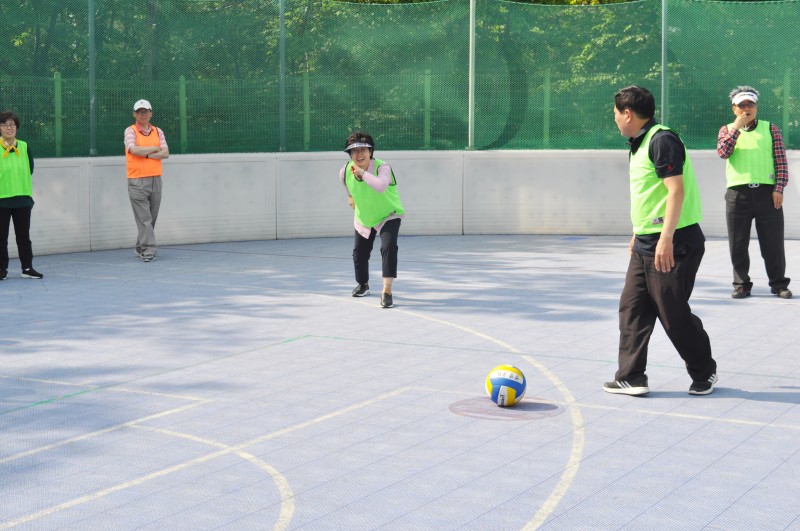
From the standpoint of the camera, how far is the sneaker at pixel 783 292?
12.8 metres

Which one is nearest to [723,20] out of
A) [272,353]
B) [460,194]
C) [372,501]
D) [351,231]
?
[460,194]

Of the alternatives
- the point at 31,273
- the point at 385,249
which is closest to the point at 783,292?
the point at 385,249

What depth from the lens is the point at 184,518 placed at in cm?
581

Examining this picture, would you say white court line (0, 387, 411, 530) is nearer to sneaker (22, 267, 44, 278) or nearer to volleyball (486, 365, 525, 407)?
volleyball (486, 365, 525, 407)

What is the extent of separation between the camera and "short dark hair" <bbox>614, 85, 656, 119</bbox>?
319 inches

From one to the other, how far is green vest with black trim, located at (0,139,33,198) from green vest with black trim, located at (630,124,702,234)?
8.65 metres

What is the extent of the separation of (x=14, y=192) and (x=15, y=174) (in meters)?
0.21

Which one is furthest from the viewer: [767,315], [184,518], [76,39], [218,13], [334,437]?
[218,13]

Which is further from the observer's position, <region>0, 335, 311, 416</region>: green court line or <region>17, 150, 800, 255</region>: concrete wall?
<region>17, 150, 800, 255</region>: concrete wall

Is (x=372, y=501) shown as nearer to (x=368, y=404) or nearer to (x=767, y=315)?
(x=368, y=404)

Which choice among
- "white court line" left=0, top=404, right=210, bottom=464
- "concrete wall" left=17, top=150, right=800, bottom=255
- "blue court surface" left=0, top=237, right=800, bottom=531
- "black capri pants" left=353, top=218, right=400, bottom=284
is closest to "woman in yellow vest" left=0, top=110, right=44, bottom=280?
"blue court surface" left=0, top=237, right=800, bottom=531

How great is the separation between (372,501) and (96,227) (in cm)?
1206

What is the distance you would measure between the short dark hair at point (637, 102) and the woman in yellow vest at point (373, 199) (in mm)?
4239

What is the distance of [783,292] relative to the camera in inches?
504
